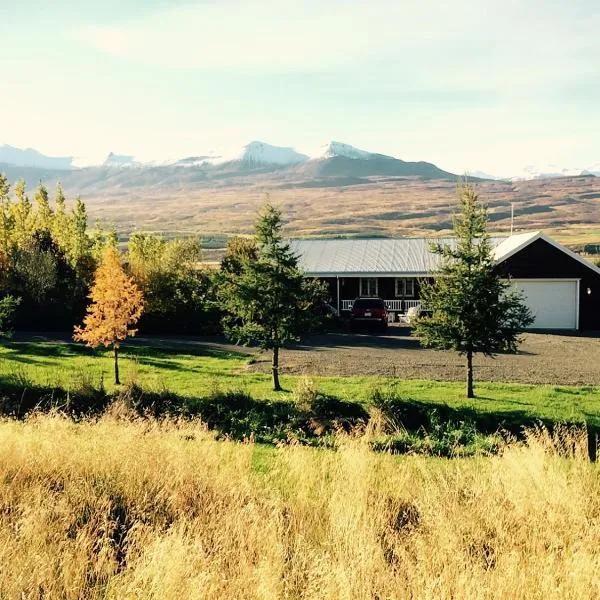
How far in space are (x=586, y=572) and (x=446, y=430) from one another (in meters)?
Result: 12.2

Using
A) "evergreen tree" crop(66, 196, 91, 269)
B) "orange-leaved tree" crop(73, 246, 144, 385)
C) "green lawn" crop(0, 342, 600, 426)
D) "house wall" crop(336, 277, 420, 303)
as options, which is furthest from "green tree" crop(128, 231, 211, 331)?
"orange-leaved tree" crop(73, 246, 144, 385)

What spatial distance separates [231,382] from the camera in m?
21.4

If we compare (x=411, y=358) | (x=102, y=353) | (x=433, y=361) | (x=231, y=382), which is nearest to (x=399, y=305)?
(x=411, y=358)

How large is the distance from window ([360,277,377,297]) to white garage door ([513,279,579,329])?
8.42m

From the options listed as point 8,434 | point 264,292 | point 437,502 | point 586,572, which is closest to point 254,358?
point 264,292

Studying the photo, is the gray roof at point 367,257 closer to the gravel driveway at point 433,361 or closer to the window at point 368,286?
the window at point 368,286

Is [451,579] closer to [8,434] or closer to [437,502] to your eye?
[437,502]

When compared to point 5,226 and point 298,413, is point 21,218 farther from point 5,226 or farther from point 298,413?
point 298,413

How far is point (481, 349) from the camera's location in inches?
782

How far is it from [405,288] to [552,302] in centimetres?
847

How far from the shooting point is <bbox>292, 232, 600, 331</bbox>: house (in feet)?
114

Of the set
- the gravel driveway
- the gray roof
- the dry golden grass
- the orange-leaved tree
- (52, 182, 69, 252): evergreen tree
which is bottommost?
the gravel driveway

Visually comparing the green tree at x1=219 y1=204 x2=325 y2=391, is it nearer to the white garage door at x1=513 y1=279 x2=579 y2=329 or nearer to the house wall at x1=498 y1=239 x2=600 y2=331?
the house wall at x1=498 y1=239 x2=600 y2=331

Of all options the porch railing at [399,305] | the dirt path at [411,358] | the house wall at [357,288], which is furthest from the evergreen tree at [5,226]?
the porch railing at [399,305]
